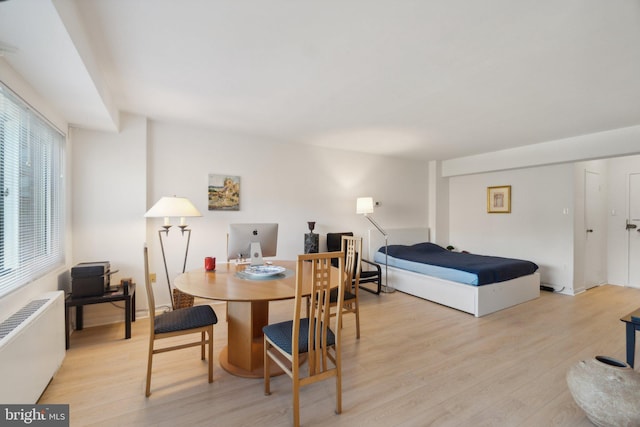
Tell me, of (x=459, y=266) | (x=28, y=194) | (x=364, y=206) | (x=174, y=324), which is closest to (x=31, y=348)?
(x=174, y=324)

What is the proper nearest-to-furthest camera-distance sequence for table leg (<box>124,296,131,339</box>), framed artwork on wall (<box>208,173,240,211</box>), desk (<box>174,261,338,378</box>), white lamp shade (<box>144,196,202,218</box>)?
1. desk (<box>174,261,338,378</box>)
2. white lamp shade (<box>144,196,202,218</box>)
3. table leg (<box>124,296,131,339</box>)
4. framed artwork on wall (<box>208,173,240,211</box>)

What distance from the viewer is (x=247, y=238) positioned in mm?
2510

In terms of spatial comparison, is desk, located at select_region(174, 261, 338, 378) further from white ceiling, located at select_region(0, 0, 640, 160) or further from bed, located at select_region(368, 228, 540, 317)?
bed, located at select_region(368, 228, 540, 317)

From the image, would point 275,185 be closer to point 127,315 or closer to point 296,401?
point 127,315

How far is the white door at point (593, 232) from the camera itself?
4.62m

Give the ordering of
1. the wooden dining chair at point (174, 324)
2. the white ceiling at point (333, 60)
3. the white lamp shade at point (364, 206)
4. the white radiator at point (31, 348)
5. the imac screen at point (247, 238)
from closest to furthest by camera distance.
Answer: the white radiator at point (31, 348)
the white ceiling at point (333, 60)
the wooden dining chair at point (174, 324)
the imac screen at point (247, 238)
the white lamp shade at point (364, 206)

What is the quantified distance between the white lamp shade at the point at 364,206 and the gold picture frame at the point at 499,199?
2.52 m

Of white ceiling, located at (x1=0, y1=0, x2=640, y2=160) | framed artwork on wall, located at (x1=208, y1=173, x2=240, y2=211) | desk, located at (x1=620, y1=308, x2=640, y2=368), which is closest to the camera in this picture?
white ceiling, located at (x1=0, y1=0, x2=640, y2=160)

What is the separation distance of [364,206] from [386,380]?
2.86 metres

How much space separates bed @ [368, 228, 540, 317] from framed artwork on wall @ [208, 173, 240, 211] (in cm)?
259

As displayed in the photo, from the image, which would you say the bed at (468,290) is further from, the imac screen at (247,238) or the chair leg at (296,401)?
the chair leg at (296,401)

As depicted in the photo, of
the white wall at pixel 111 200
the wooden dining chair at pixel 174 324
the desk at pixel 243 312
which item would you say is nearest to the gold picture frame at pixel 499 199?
the desk at pixel 243 312

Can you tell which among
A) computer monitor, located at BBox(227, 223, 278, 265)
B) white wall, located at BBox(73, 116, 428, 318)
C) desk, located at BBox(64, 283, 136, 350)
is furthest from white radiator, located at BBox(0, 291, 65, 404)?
computer monitor, located at BBox(227, 223, 278, 265)

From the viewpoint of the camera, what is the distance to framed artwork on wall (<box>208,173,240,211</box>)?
3.75 m
